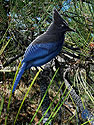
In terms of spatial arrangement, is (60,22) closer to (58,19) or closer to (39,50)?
(58,19)

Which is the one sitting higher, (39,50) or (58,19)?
(58,19)

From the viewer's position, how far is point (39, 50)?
696 millimetres

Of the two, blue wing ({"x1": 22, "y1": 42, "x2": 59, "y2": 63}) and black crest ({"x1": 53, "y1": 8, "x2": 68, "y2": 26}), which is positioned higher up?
black crest ({"x1": 53, "y1": 8, "x2": 68, "y2": 26})

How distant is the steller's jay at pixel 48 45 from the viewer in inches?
26.4

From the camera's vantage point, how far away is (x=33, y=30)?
34.9 inches

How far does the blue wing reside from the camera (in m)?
0.66

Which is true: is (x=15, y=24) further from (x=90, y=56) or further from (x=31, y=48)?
(x=90, y=56)

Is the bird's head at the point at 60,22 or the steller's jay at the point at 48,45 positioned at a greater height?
the bird's head at the point at 60,22

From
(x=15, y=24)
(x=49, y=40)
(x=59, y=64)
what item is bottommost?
(x=59, y=64)

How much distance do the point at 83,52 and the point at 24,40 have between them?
1.03 feet

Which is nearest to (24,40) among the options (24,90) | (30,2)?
(30,2)

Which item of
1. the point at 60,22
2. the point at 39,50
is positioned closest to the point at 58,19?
the point at 60,22

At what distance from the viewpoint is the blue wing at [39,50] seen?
665 millimetres

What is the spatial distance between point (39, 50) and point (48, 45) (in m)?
A: 0.04
